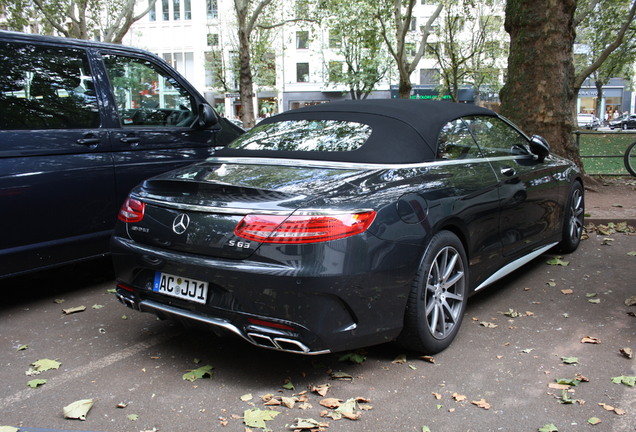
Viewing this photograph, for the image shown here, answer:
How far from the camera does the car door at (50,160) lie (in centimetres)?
Answer: 432

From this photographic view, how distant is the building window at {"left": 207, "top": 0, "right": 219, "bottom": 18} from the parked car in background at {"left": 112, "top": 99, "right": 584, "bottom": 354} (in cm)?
5188

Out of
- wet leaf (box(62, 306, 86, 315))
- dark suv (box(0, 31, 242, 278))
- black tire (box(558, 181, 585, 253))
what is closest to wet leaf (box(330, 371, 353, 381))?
wet leaf (box(62, 306, 86, 315))

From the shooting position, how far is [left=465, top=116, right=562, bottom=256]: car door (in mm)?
4555

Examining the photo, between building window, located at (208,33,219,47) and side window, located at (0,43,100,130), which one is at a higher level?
building window, located at (208,33,219,47)

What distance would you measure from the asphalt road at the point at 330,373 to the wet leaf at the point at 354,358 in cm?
5

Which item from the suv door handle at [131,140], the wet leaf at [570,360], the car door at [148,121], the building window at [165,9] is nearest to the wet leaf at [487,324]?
the wet leaf at [570,360]

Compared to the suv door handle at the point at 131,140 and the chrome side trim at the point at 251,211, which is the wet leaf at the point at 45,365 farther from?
the suv door handle at the point at 131,140

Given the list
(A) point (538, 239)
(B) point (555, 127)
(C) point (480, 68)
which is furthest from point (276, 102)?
(A) point (538, 239)

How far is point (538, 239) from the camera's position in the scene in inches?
205

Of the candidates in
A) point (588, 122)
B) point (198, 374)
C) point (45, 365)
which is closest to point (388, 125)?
point (198, 374)

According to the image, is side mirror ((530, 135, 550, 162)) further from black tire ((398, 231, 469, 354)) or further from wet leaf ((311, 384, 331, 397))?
wet leaf ((311, 384, 331, 397))

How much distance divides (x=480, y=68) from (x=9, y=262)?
44090 millimetres

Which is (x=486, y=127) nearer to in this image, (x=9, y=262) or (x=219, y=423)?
(x=219, y=423)

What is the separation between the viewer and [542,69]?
916 centimetres
